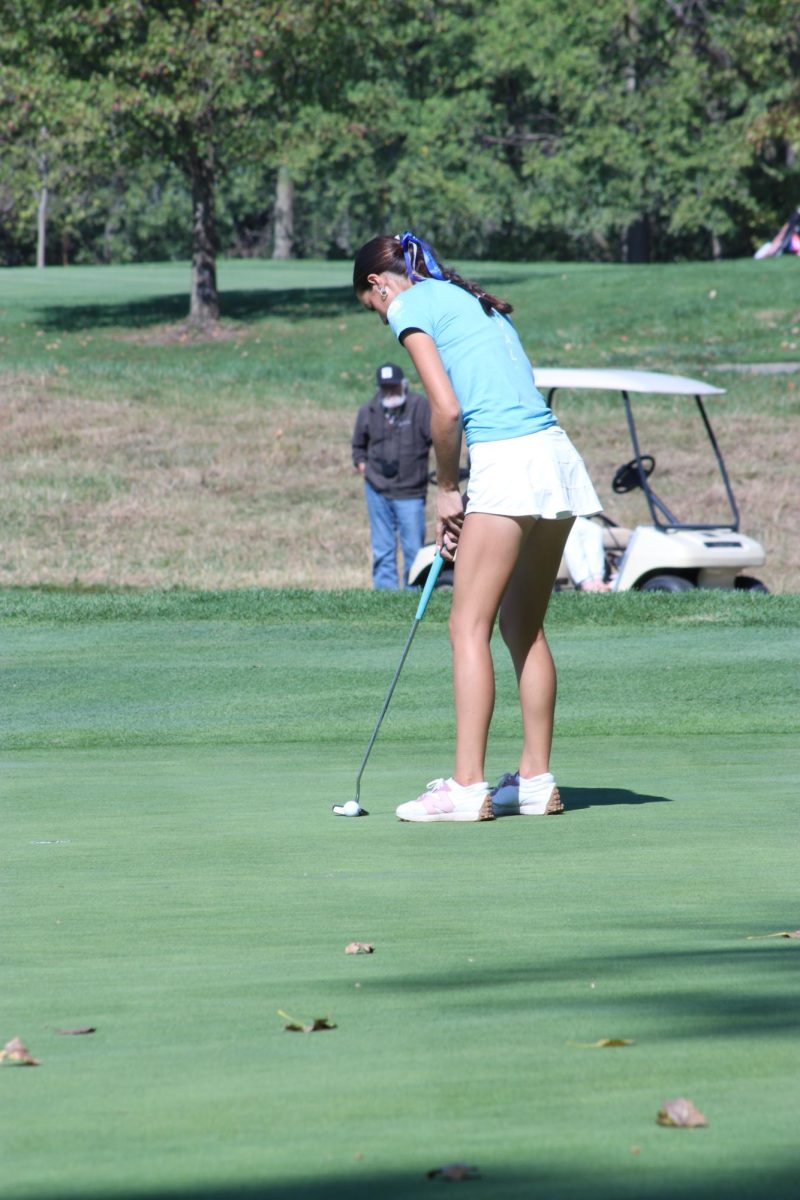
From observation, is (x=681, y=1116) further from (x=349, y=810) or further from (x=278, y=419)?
(x=278, y=419)

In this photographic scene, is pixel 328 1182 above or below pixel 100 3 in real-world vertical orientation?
below

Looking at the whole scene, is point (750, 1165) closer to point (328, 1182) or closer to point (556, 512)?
point (328, 1182)

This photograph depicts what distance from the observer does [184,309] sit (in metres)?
39.8

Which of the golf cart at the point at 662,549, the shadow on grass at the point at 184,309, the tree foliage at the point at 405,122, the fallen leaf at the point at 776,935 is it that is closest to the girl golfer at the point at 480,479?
the fallen leaf at the point at 776,935

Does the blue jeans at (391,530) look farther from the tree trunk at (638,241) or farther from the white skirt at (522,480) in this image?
the tree trunk at (638,241)

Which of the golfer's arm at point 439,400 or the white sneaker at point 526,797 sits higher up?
the golfer's arm at point 439,400

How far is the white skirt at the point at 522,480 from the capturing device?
18.9ft

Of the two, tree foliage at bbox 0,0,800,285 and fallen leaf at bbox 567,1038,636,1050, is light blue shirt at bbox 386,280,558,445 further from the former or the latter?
tree foliage at bbox 0,0,800,285

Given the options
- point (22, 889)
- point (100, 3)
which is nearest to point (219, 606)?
point (22, 889)

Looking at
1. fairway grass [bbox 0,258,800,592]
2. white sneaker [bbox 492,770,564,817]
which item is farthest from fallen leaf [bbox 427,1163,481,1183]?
fairway grass [bbox 0,258,800,592]

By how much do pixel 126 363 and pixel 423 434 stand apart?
16867mm

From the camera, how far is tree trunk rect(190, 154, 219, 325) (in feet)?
118

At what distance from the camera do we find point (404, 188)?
2274 inches

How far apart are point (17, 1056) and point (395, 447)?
13.5 m
